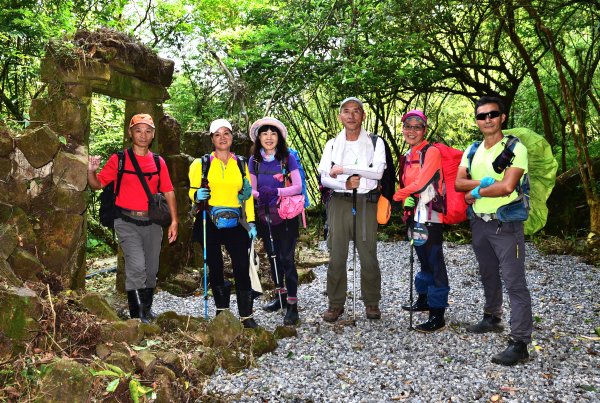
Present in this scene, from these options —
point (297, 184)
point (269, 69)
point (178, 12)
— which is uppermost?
point (178, 12)

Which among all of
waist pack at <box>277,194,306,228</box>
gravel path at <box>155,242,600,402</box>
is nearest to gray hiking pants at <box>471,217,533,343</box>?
gravel path at <box>155,242,600,402</box>

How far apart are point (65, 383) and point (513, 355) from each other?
3.09 m

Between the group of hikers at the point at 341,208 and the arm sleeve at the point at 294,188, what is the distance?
0.03ft

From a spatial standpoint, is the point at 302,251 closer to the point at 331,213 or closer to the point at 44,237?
the point at 331,213

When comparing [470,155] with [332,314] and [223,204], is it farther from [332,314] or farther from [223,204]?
[223,204]

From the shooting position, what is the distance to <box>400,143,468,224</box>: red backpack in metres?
4.20

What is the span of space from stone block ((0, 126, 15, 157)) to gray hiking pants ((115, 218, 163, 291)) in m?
1.11

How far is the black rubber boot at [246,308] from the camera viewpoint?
450 centimetres

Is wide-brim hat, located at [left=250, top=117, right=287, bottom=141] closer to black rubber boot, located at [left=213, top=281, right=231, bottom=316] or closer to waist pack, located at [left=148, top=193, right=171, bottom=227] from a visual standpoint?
waist pack, located at [left=148, top=193, right=171, bottom=227]

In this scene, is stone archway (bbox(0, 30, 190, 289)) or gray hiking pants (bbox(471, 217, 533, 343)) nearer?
gray hiking pants (bbox(471, 217, 533, 343))

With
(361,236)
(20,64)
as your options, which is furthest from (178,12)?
(361,236)

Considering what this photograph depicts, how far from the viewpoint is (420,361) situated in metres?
3.83

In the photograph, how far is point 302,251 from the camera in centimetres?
938

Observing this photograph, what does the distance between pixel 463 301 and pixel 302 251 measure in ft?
13.7
